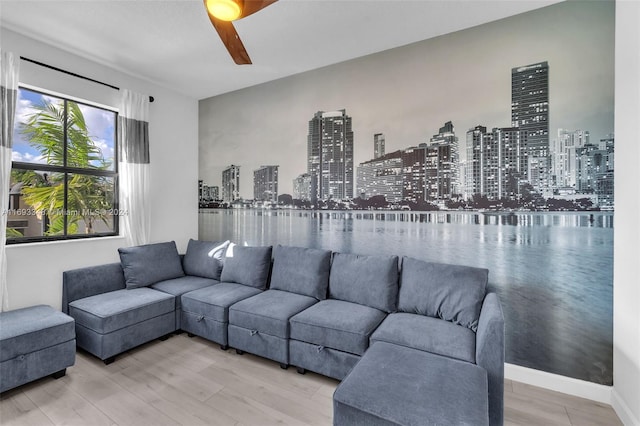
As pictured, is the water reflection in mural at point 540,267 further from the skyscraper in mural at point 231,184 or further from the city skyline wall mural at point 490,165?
the skyscraper in mural at point 231,184

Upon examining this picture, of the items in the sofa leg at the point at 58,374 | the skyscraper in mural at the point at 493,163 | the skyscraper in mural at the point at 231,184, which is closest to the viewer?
the sofa leg at the point at 58,374

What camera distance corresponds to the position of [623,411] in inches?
72.9

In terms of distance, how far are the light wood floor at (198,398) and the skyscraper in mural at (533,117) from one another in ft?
5.08

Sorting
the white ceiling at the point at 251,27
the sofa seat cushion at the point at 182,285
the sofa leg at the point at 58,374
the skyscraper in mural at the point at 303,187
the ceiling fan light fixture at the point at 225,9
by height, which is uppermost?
the white ceiling at the point at 251,27

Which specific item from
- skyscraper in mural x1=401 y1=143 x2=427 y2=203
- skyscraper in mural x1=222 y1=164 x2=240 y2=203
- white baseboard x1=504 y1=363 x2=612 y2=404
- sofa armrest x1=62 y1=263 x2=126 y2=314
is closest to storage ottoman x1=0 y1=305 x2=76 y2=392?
sofa armrest x1=62 y1=263 x2=126 y2=314

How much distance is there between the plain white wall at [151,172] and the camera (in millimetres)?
2652

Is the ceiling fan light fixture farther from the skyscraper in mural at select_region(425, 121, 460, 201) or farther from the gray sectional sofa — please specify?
the gray sectional sofa

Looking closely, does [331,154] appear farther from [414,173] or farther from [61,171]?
[61,171]

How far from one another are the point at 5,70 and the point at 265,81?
234 centimetres

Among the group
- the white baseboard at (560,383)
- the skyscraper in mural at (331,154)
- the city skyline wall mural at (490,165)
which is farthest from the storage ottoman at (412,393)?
the skyscraper in mural at (331,154)

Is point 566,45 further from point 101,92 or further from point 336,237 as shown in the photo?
point 101,92

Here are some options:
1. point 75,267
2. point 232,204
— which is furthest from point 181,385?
point 232,204

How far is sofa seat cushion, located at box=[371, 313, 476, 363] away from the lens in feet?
6.08

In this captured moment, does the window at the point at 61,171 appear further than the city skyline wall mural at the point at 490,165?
Yes
